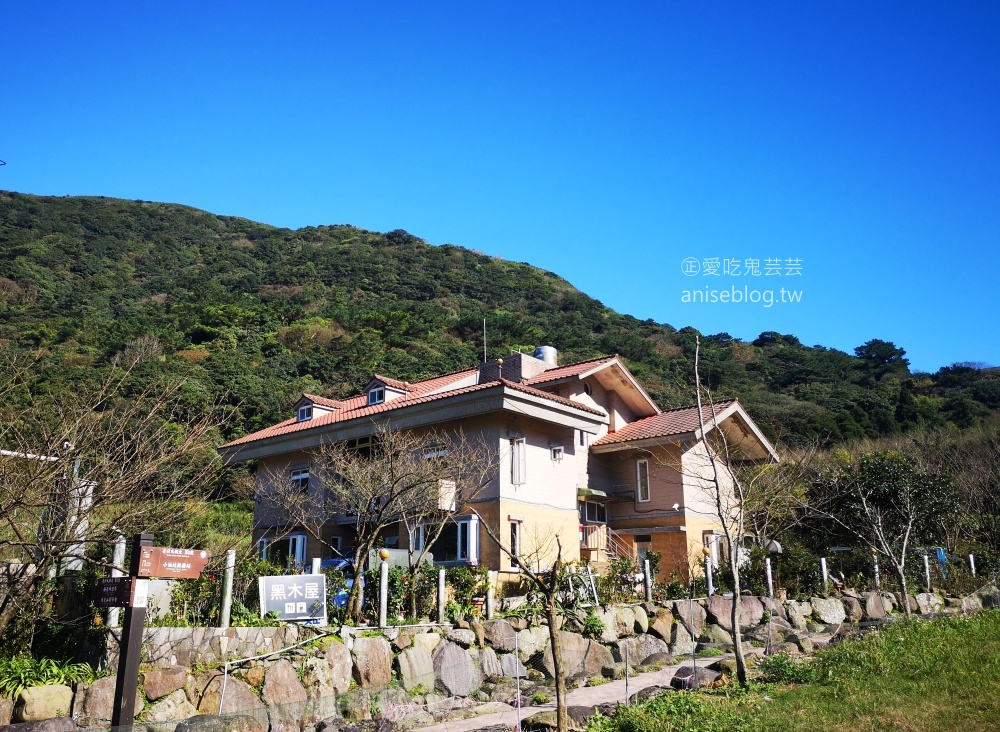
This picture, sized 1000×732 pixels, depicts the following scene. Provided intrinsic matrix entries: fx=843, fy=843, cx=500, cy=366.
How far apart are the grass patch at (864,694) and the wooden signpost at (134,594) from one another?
6.15m

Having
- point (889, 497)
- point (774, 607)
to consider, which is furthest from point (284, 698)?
point (889, 497)

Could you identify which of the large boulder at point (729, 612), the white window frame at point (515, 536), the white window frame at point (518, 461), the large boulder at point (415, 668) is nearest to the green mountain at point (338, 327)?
the white window frame at point (518, 461)

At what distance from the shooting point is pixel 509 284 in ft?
291

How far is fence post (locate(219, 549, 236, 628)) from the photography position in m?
14.2

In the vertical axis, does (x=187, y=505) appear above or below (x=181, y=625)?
above

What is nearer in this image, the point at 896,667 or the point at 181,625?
the point at 896,667

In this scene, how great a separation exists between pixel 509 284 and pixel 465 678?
73404mm

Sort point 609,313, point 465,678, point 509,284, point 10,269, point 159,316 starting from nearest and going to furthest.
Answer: point 465,678
point 159,316
point 10,269
point 609,313
point 509,284

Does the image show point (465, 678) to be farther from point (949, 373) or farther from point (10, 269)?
point (10, 269)

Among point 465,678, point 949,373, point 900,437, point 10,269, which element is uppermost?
point 10,269

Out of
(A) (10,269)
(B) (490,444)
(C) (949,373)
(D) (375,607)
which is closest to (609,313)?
(C) (949,373)

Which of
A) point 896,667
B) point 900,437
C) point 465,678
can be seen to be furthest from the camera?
point 900,437

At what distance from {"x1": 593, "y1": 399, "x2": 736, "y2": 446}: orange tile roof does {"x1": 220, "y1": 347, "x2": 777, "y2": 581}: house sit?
0.07m

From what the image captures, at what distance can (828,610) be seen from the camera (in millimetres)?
24844
